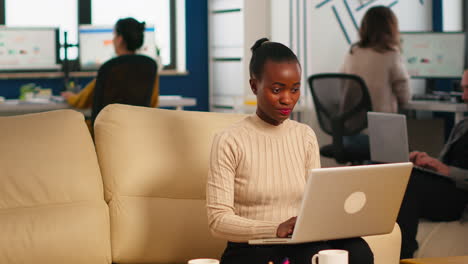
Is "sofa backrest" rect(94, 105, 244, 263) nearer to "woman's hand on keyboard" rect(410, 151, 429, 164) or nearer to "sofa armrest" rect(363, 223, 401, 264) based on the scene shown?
"sofa armrest" rect(363, 223, 401, 264)

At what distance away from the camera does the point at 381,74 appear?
534cm

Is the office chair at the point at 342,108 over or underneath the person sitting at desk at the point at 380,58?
underneath

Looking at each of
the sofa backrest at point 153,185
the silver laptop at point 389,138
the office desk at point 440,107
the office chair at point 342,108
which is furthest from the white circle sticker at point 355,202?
the office desk at point 440,107

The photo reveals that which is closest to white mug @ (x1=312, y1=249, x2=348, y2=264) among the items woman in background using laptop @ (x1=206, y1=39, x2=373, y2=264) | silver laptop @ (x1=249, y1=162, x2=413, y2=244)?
silver laptop @ (x1=249, y1=162, x2=413, y2=244)

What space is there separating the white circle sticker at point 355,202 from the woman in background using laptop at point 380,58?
3406 mm

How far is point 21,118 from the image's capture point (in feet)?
8.18

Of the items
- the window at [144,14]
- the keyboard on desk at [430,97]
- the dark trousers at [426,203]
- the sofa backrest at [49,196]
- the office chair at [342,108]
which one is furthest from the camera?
the window at [144,14]

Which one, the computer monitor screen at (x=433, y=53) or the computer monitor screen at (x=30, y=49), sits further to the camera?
the computer monitor screen at (x=433, y=53)

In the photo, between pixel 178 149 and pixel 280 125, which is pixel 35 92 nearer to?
pixel 178 149

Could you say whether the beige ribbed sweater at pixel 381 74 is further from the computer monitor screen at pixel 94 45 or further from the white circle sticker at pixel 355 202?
the white circle sticker at pixel 355 202

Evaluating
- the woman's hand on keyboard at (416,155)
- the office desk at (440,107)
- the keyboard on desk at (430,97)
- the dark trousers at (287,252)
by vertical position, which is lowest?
the dark trousers at (287,252)

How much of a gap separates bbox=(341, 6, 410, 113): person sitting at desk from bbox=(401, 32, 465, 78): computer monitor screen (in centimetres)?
74

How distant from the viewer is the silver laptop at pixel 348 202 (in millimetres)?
1872

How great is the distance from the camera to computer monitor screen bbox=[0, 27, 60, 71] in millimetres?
5973
